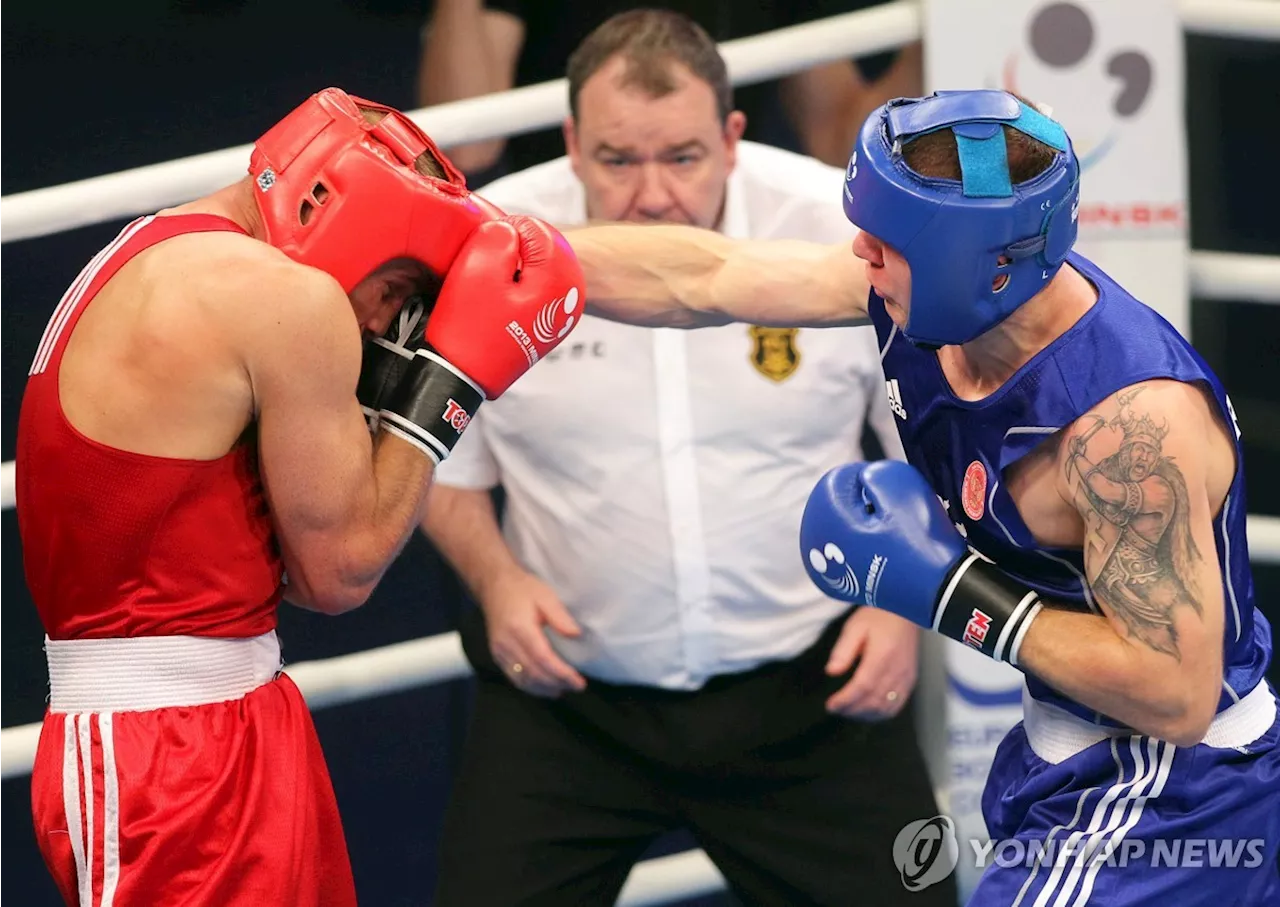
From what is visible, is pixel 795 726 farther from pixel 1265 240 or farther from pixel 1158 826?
pixel 1265 240

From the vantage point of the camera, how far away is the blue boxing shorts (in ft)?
6.68

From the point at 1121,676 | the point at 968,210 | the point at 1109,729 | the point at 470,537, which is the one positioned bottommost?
the point at 470,537

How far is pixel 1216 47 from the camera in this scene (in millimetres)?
3695

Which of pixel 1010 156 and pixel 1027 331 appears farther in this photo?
pixel 1027 331

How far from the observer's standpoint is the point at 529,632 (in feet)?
9.32

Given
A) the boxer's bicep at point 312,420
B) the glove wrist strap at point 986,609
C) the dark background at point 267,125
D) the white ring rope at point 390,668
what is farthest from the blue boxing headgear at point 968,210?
the dark background at point 267,125

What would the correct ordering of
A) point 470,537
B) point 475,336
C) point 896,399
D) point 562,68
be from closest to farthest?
point 475,336 → point 896,399 → point 470,537 → point 562,68

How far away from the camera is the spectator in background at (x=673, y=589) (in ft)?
9.33

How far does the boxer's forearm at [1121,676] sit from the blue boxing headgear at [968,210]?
14.4 inches

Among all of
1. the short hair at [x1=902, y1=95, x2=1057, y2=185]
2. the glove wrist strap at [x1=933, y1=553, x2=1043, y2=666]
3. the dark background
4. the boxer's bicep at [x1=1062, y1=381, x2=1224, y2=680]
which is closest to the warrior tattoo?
the boxer's bicep at [x1=1062, y1=381, x2=1224, y2=680]

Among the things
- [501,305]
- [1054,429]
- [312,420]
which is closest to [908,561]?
[1054,429]

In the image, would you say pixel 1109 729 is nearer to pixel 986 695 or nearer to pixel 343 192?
pixel 986 695

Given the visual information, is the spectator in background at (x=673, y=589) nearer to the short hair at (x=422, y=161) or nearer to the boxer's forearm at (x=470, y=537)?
the boxer's forearm at (x=470, y=537)

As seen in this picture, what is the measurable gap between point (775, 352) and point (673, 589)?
1.43 ft
